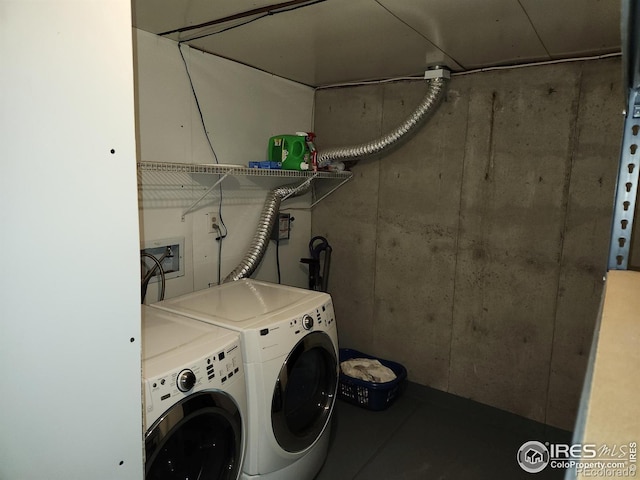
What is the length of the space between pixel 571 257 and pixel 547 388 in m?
0.82

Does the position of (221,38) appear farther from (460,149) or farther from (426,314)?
(426,314)

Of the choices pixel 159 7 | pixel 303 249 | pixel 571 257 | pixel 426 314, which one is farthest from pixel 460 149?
pixel 159 7

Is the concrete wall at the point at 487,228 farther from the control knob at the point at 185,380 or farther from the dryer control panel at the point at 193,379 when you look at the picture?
the control knob at the point at 185,380

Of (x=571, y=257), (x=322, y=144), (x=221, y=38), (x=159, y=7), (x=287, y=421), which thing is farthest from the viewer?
(x=322, y=144)

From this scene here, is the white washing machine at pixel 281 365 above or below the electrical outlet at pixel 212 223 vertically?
below

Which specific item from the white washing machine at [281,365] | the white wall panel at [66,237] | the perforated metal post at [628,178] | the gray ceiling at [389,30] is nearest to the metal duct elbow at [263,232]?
the white washing machine at [281,365]

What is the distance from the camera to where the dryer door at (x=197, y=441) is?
1271 millimetres

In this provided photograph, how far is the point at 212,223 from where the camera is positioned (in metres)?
2.44

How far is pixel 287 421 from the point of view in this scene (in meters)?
1.89

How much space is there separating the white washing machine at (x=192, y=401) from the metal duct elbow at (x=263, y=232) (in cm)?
76

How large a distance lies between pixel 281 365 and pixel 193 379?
0.48m

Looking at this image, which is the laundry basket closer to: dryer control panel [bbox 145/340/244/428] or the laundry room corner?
the laundry room corner

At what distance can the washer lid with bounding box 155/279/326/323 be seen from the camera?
6.15ft

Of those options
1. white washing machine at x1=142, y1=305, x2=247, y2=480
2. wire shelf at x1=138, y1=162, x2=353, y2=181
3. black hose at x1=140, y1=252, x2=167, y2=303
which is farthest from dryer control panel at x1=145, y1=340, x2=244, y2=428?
wire shelf at x1=138, y1=162, x2=353, y2=181
